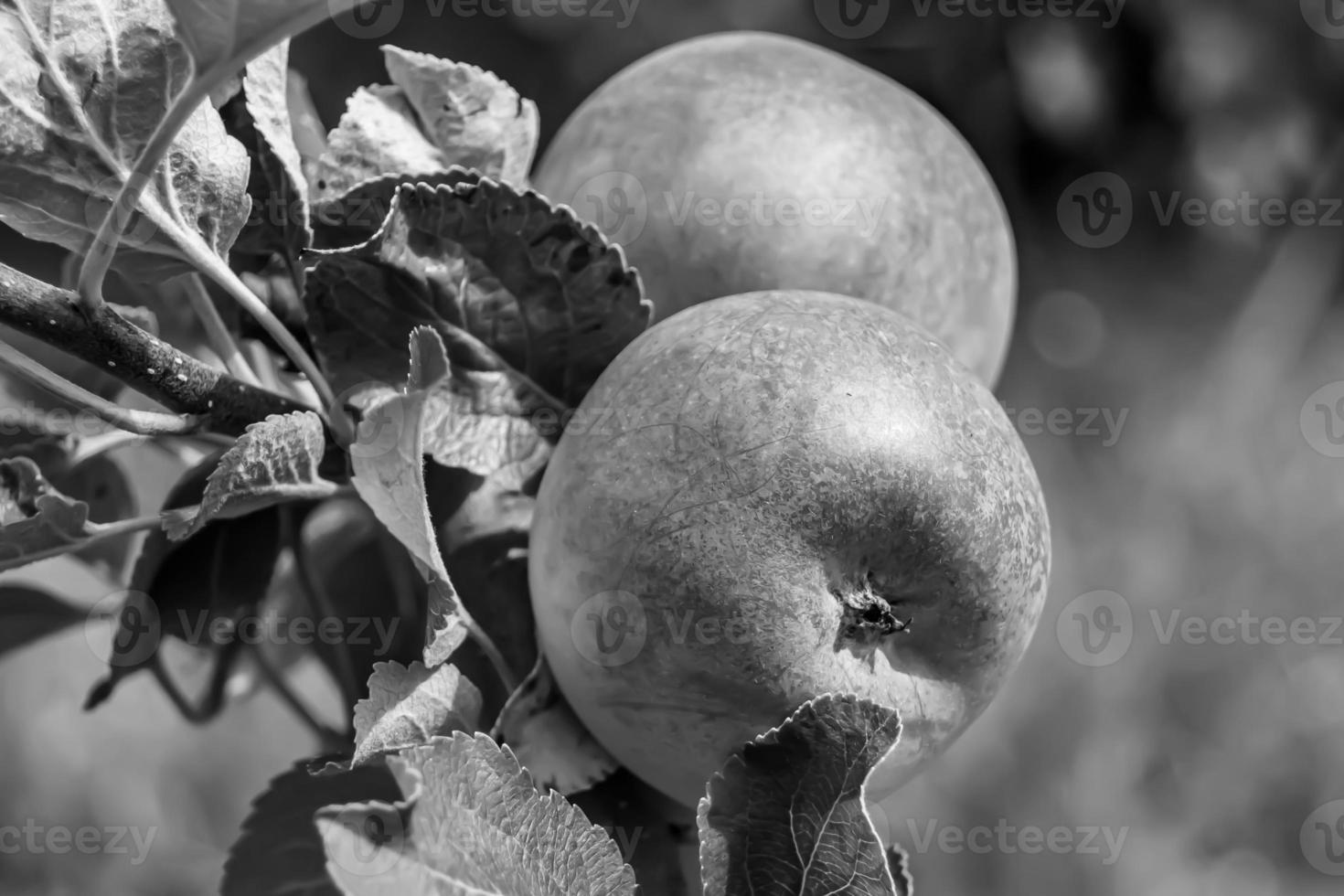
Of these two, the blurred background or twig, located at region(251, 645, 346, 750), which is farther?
the blurred background

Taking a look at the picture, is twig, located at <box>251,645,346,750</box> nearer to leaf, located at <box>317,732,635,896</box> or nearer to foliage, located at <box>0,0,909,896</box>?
foliage, located at <box>0,0,909,896</box>

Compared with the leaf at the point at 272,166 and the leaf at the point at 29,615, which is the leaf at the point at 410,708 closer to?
the leaf at the point at 272,166

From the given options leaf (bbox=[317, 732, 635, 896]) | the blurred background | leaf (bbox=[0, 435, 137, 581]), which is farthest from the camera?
the blurred background

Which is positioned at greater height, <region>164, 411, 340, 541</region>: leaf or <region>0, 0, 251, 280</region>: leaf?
<region>0, 0, 251, 280</region>: leaf

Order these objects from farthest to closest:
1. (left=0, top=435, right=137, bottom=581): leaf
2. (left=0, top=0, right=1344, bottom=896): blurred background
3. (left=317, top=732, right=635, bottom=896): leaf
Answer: (left=0, top=0, right=1344, bottom=896): blurred background
(left=0, top=435, right=137, bottom=581): leaf
(left=317, top=732, right=635, bottom=896): leaf

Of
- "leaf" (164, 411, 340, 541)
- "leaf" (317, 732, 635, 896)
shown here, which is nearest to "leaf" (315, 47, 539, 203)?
"leaf" (164, 411, 340, 541)

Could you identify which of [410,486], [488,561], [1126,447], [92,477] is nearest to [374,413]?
[410,486]
